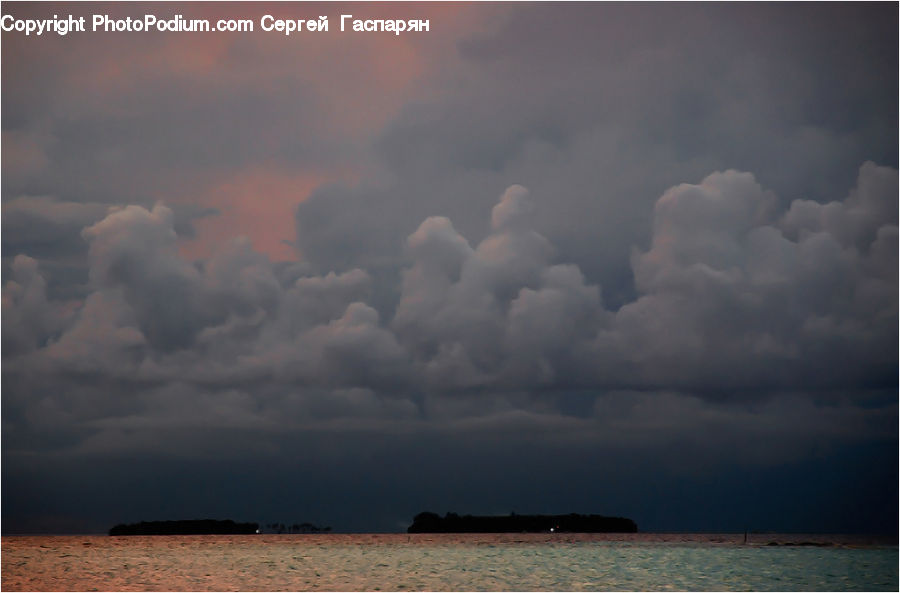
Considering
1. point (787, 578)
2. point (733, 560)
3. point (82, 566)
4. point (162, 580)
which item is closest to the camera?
point (162, 580)

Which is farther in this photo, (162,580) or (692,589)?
(162,580)

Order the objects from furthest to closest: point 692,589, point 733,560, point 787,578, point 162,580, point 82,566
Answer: point 733,560 → point 82,566 → point 787,578 → point 162,580 → point 692,589

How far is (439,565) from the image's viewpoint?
92375 millimetres

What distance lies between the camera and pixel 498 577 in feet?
252

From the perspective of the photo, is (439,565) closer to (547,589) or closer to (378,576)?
(378,576)

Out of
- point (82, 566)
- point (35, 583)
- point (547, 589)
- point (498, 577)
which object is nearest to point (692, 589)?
point (547, 589)

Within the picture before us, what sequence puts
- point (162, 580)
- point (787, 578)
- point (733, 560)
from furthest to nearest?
point (733, 560), point (787, 578), point (162, 580)

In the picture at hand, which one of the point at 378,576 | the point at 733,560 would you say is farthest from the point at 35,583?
the point at 733,560

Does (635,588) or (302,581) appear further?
(302,581)

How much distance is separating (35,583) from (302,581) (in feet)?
59.9

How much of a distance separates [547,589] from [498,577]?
9.71 m

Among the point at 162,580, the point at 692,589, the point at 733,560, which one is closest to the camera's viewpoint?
the point at 692,589

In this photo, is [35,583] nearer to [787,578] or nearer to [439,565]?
[439,565]

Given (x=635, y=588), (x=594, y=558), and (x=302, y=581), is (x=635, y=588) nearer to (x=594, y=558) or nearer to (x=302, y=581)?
(x=302, y=581)
